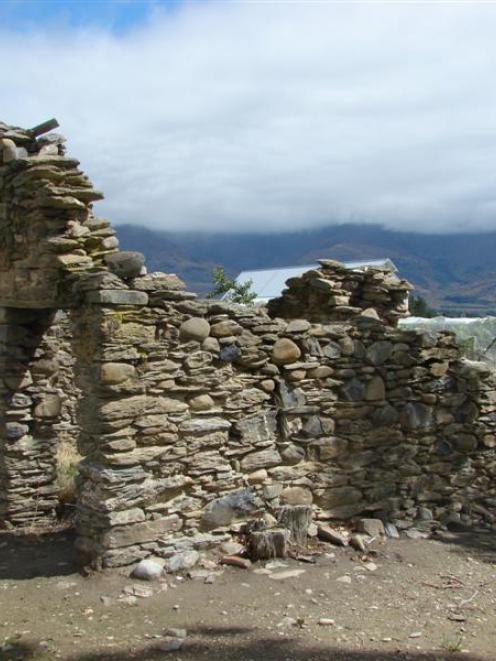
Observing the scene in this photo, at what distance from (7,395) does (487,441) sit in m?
5.71

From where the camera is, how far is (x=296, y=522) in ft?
23.5

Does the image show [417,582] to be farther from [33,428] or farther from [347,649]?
[33,428]

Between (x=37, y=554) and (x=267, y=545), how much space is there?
8.01 feet

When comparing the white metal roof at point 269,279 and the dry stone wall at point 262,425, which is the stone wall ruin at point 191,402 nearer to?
the dry stone wall at point 262,425

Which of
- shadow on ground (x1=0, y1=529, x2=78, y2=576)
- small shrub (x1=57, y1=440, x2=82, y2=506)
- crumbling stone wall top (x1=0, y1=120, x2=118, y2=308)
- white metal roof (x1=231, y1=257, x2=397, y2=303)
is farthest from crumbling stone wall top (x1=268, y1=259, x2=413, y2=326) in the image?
white metal roof (x1=231, y1=257, x2=397, y2=303)

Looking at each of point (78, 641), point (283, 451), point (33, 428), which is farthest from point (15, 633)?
point (33, 428)

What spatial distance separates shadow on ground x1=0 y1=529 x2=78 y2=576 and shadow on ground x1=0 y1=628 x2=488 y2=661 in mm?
1650

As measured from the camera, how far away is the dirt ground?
16.3 ft

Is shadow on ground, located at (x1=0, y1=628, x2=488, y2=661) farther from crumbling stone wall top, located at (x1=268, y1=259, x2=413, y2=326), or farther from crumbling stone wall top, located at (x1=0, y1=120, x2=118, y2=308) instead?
crumbling stone wall top, located at (x1=268, y1=259, x2=413, y2=326)

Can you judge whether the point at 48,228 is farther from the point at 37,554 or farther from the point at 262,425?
the point at 37,554

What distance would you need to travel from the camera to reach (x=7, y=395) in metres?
8.63

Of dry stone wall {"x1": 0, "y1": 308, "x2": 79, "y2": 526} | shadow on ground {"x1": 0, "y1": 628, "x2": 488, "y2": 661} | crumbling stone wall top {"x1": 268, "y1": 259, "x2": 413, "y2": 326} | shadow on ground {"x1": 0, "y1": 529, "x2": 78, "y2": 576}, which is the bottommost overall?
shadow on ground {"x1": 0, "y1": 529, "x2": 78, "y2": 576}

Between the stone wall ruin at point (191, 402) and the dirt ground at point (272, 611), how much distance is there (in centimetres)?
58

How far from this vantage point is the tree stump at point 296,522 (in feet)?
23.4
